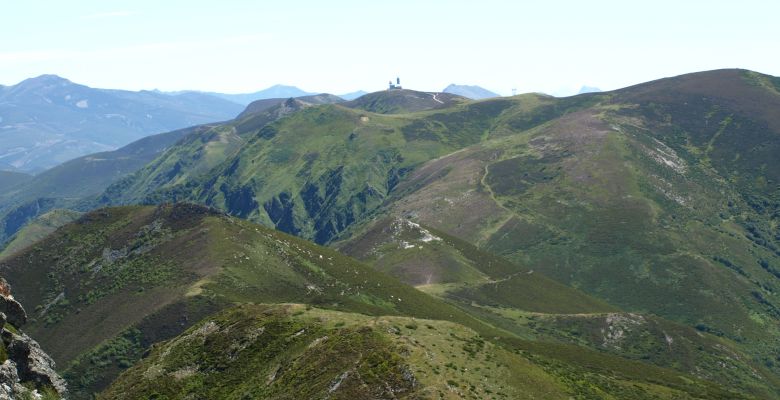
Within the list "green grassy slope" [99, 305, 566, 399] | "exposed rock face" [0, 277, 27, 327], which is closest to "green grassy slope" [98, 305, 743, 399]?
"green grassy slope" [99, 305, 566, 399]

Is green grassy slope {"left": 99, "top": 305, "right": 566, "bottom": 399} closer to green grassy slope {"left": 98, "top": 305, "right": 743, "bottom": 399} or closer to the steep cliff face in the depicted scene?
green grassy slope {"left": 98, "top": 305, "right": 743, "bottom": 399}

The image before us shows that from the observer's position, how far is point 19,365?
9494cm

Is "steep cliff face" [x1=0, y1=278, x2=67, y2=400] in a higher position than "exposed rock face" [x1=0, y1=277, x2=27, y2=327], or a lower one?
lower

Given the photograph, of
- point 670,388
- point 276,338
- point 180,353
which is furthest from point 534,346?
point 180,353

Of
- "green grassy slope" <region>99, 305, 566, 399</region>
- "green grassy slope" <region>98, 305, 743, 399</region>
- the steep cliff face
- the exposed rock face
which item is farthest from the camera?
the exposed rock face

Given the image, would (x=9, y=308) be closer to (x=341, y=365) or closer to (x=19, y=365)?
(x=19, y=365)

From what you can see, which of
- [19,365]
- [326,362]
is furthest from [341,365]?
[19,365]

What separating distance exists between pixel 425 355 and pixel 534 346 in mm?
87342

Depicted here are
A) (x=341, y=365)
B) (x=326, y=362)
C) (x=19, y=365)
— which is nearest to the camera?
Answer: (x=19, y=365)

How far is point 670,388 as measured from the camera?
6088 inches

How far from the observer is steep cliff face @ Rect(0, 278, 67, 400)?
289ft

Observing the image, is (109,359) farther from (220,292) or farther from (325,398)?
(325,398)

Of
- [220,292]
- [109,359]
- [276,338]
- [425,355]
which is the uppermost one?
[425,355]

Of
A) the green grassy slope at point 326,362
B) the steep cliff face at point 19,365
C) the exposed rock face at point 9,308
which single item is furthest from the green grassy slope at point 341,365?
the exposed rock face at point 9,308
